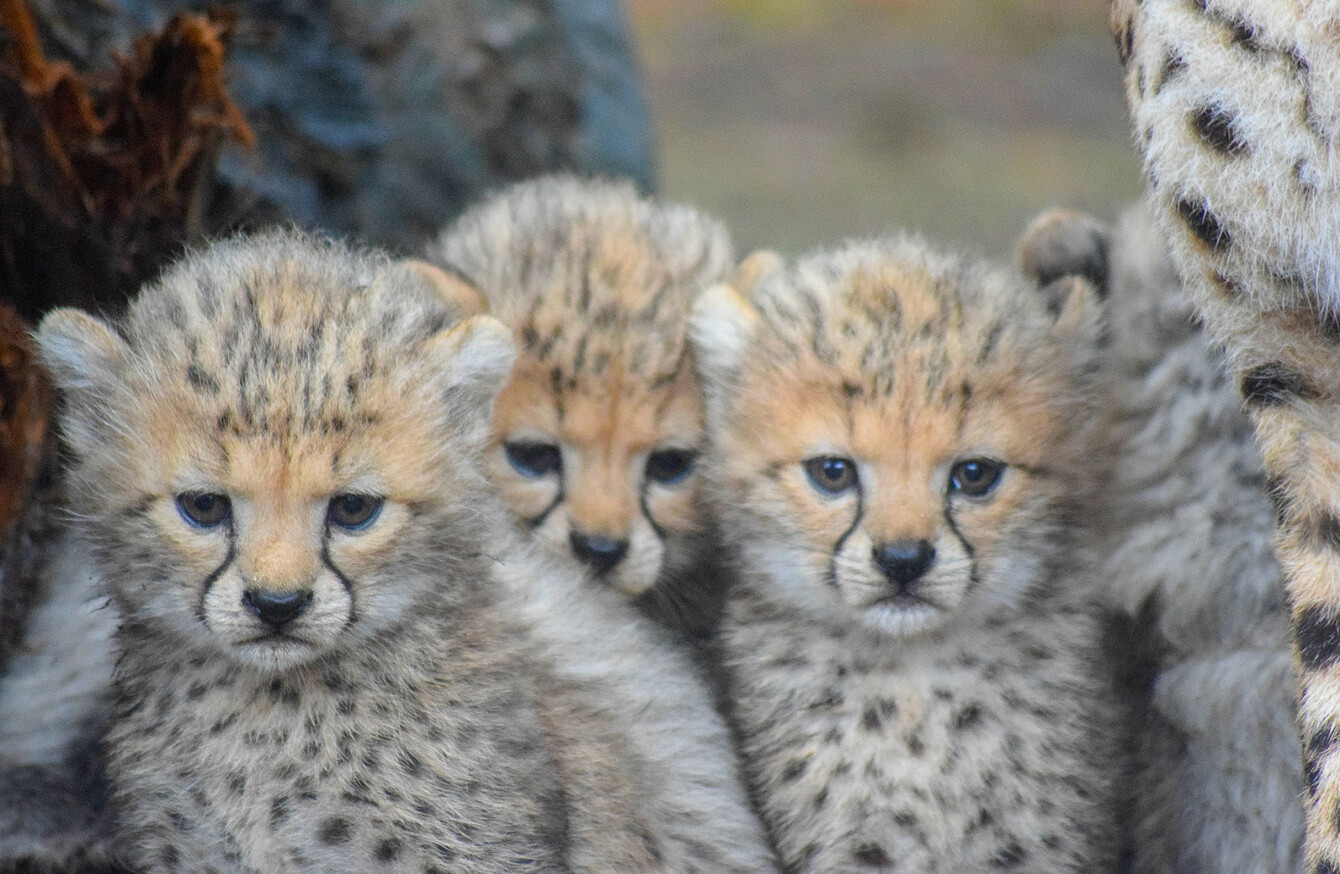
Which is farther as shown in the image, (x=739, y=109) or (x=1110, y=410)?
(x=739, y=109)

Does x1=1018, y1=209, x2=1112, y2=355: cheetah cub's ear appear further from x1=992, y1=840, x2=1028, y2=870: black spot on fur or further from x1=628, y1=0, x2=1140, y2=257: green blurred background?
x1=628, y1=0, x2=1140, y2=257: green blurred background

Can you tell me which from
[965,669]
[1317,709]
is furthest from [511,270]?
[1317,709]

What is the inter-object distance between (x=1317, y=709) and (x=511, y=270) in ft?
4.98

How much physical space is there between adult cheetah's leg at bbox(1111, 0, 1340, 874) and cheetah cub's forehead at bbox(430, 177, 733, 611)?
2.87 ft

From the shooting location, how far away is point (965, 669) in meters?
2.49

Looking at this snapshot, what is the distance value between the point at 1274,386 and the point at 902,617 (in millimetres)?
655

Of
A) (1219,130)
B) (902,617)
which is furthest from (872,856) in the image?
(1219,130)

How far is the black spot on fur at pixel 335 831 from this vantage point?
2125mm

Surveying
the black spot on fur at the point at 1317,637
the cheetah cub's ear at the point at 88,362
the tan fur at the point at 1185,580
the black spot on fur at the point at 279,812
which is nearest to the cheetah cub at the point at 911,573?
the tan fur at the point at 1185,580

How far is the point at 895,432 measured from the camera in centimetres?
239

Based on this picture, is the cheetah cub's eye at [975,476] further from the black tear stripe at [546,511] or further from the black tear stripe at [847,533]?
the black tear stripe at [546,511]

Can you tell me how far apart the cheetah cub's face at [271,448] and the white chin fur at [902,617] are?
0.63 meters

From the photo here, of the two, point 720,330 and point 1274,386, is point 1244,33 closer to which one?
point 1274,386

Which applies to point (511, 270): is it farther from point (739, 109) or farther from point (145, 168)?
point (739, 109)
